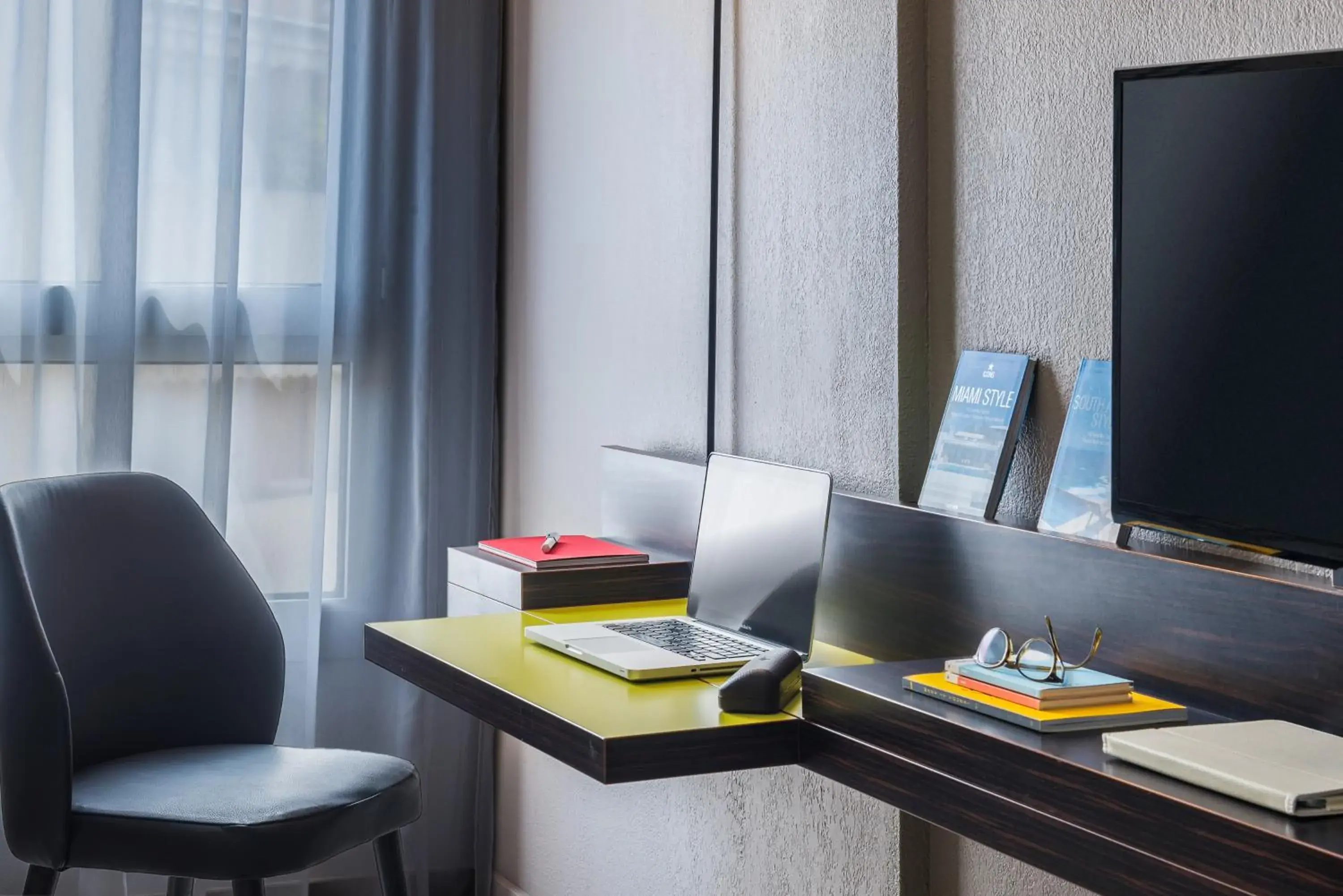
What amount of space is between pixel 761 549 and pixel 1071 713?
0.73 m

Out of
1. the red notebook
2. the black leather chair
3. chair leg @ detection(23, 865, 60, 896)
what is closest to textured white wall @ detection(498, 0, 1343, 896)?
the red notebook

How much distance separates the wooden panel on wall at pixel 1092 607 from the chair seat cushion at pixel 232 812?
68 centimetres

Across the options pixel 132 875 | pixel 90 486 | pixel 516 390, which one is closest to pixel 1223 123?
pixel 90 486

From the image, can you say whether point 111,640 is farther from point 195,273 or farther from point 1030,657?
point 1030,657

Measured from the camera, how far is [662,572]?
7.54ft

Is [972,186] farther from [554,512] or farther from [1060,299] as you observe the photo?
[554,512]

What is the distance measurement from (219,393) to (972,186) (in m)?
1.67

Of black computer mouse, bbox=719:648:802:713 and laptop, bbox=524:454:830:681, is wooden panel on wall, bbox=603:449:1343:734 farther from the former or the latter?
black computer mouse, bbox=719:648:802:713

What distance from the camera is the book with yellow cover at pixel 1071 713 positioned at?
48.5 inches

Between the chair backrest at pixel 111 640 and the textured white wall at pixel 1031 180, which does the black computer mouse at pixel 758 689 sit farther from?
the chair backrest at pixel 111 640

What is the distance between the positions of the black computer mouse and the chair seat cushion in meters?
0.65

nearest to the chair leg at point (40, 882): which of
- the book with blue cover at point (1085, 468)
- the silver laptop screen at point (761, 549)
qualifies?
the silver laptop screen at point (761, 549)

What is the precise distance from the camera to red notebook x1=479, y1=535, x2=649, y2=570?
2234 mm

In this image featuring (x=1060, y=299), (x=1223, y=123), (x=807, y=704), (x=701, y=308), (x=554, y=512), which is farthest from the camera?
(x=554, y=512)
